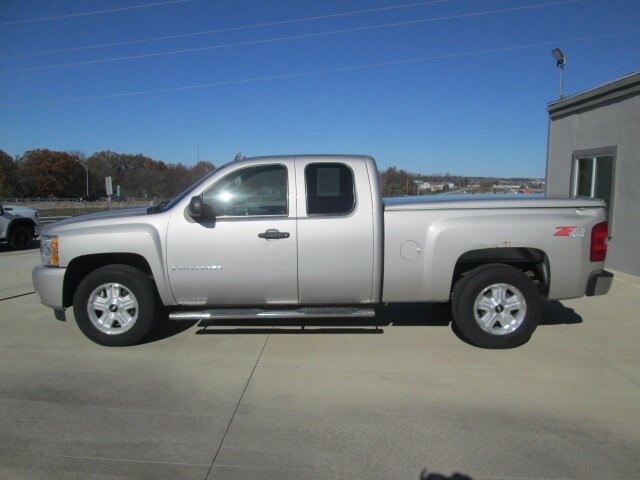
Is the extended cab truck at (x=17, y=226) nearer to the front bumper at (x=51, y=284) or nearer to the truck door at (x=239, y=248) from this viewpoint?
the front bumper at (x=51, y=284)

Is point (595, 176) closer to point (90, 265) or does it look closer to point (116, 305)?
point (116, 305)

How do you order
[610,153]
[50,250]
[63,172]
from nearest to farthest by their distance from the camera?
[50,250], [610,153], [63,172]

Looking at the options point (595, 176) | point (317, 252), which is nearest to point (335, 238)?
point (317, 252)

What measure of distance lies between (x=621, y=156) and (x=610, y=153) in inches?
15.5

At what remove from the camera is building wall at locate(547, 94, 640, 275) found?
9586 millimetres

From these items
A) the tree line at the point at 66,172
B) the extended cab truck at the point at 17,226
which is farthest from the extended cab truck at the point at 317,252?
the tree line at the point at 66,172

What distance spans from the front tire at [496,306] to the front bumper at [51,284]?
A: 4002 mm

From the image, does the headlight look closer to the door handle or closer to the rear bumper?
→ the door handle

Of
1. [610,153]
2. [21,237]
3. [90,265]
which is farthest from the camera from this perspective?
[21,237]

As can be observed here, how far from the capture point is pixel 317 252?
17.3 ft

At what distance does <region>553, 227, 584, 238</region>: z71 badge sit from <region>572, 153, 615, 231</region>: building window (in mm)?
5814

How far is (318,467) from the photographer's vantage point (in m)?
3.31

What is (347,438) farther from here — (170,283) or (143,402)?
(170,283)

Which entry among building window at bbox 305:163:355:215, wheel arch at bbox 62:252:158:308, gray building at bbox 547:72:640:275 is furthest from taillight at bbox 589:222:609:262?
gray building at bbox 547:72:640:275
